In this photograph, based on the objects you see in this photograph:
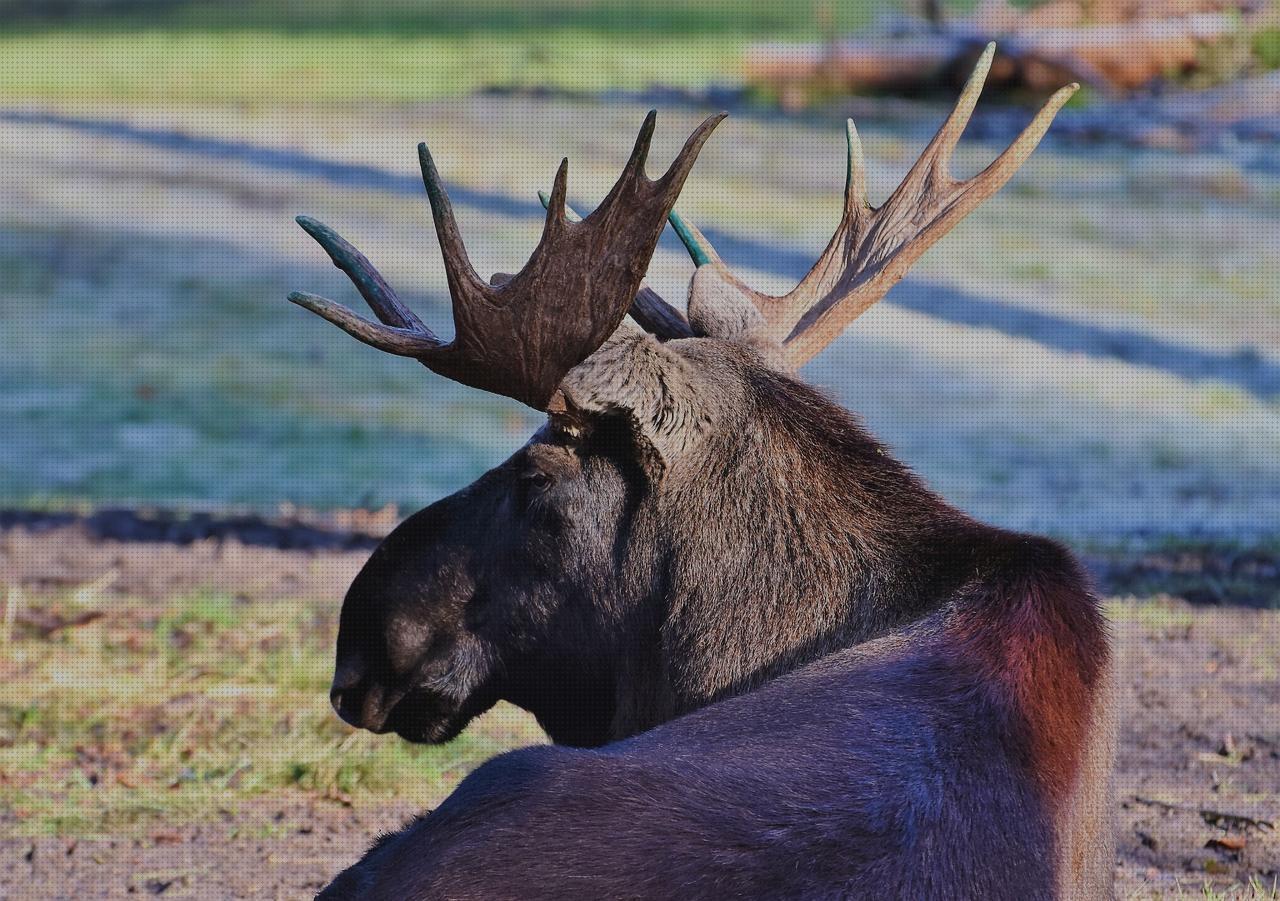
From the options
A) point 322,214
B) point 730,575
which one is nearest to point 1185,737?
point 730,575

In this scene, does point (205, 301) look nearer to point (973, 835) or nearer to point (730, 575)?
point (730, 575)

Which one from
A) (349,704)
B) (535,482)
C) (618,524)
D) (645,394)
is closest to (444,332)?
(349,704)

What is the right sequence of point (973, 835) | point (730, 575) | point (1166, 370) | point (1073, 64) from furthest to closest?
point (1073, 64) < point (1166, 370) < point (730, 575) < point (973, 835)

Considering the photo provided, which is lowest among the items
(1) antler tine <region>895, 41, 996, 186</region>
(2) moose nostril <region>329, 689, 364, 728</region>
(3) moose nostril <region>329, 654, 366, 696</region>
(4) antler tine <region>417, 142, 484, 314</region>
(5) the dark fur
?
(2) moose nostril <region>329, 689, 364, 728</region>

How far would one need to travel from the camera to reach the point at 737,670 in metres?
3.52

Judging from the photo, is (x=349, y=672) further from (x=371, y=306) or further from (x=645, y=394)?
(x=645, y=394)

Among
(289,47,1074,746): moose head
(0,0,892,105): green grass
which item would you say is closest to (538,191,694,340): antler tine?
(289,47,1074,746): moose head

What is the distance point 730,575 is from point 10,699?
3215mm

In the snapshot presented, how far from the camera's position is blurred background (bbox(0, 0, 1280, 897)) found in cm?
534

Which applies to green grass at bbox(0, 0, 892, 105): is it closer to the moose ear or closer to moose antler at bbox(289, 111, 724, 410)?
moose antler at bbox(289, 111, 724, 410)

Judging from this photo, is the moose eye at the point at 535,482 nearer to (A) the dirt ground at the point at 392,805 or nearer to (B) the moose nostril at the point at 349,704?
(B) the moose nostril at the point at 349,704

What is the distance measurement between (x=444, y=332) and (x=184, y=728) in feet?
20.9

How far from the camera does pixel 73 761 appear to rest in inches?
210

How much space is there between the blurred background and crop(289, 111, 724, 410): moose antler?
1528mm
